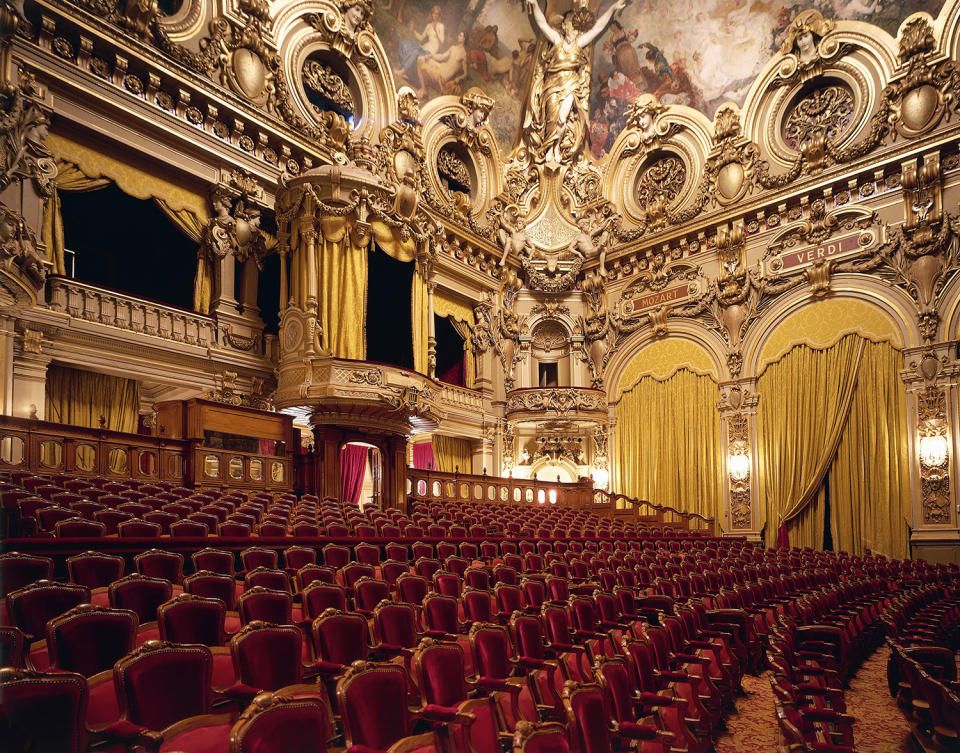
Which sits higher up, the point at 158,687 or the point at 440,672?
the point at 158,687

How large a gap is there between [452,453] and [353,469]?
5.41 feet

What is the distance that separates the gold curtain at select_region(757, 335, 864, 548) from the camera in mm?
8617

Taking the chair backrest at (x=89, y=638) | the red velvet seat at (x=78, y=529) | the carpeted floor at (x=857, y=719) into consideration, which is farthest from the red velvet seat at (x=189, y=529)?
the carpeted floor at (x=857, y=719)

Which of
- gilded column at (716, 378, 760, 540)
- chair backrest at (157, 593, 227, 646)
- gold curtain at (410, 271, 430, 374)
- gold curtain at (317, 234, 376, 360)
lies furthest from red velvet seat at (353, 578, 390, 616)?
gilded column at (716, 378, 760, 540)

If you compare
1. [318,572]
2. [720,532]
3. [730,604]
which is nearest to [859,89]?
[720,532]

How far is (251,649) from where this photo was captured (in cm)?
179

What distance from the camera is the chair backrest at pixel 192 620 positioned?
76.1 inches

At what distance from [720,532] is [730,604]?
6136 mm

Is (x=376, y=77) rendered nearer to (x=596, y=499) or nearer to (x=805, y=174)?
(x=805, y=174)

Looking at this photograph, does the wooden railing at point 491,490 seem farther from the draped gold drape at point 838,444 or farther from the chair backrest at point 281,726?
the chair backrest at point 281,726

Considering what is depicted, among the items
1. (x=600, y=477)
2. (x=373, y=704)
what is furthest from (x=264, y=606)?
(x=600, y=477)

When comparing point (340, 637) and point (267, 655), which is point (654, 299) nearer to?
point (340, 637)

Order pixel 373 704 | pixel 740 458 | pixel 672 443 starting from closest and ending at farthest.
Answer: pixel 373 704
pixel 740 458
pixel 672 443

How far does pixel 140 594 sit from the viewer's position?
219 centimetres
